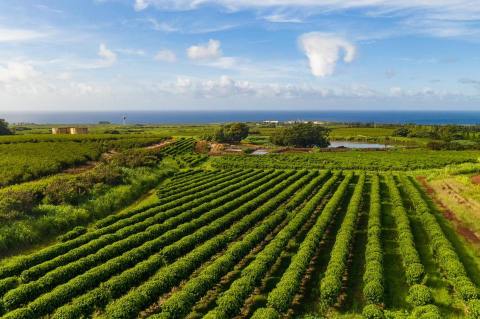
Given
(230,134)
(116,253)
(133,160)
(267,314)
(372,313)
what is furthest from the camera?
(230,134)

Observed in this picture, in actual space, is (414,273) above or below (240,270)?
above

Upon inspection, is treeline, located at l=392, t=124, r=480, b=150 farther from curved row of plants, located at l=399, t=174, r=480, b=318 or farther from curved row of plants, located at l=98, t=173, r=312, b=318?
curved row of plants, located at l=98, t=173, r=312, b=318

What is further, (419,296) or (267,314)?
(419,296)

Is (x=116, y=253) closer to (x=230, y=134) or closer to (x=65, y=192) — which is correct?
(x=65, y=192)

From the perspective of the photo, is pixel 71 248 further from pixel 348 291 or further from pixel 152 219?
pixel 348 291

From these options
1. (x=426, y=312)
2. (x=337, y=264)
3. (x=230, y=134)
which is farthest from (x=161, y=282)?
(x=230, y=134)
